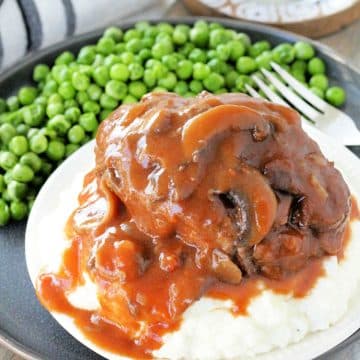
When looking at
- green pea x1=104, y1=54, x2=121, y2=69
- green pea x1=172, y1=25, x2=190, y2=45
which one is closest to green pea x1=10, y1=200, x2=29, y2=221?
green pea x1=104, y1=54, x2=121, y2=69

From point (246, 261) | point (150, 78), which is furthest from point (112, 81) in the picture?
point (246, 261)

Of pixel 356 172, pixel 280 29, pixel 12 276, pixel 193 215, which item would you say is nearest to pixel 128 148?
pixel 193 215

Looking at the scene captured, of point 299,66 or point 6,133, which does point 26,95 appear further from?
point 299,66

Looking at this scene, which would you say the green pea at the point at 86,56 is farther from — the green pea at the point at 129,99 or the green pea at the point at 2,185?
the green pea at the point at 2,185

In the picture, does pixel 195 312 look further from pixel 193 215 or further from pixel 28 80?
pixel 28 80

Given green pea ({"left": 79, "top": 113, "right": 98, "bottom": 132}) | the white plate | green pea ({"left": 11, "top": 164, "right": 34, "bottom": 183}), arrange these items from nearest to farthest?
the white plate → green pea ({"left": 11, "top": 164, "right": 34, "bottom": 183}) → green pea ({"left": 79, "top": 113, "right": 98, "bottom": 132})

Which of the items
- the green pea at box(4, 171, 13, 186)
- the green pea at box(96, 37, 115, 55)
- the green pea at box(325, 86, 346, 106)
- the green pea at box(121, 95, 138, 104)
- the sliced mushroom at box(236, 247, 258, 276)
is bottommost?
the green pea at box(325, 86, 346, 106)

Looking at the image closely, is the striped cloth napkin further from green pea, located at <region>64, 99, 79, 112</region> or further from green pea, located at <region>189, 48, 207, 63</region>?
green pea, located at <region>189, 48, 207, 63</region>
